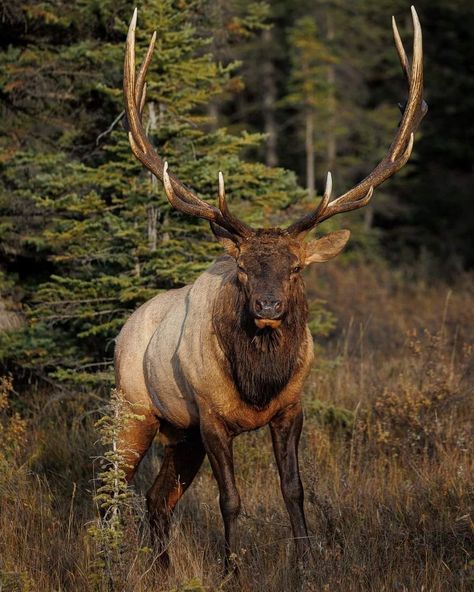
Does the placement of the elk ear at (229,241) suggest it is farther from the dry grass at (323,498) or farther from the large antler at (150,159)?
the dry grass at (323,498)

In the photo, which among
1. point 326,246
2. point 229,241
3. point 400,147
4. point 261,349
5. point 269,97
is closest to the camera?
point 261,349

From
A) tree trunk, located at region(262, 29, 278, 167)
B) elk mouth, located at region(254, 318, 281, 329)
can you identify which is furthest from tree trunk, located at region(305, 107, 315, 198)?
elk mouth, located at region(254, 318, 281, 329)

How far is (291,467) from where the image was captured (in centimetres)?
587

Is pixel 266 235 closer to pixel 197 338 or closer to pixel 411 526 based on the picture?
pixel 197 338

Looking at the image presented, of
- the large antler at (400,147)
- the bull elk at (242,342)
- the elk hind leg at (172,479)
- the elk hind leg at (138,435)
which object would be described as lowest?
the elk hind leg at (172,479)

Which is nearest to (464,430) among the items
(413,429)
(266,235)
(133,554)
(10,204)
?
(413,429)

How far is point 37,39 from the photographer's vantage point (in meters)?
10.8

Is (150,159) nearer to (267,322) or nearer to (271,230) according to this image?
(271,230)

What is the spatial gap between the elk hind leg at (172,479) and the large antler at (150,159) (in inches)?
62.1

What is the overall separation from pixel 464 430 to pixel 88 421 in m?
3.20

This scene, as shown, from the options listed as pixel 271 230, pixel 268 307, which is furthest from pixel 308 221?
pixel 268 307

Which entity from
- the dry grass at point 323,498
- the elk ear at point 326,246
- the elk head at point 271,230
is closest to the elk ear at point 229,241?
the elk head at point 271,230

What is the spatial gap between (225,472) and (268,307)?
3.61 feet

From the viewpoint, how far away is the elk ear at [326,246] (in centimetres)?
617
